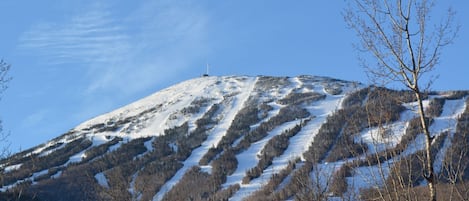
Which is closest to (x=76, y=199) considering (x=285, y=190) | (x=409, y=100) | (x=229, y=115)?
(x=285, y=190)

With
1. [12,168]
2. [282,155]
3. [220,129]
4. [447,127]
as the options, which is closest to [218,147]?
[282,155]

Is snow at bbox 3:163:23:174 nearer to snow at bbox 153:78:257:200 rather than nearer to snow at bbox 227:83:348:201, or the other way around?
snow at bbox 153:78:257:200

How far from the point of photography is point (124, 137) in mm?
68062

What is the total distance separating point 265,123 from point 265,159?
12173 mm

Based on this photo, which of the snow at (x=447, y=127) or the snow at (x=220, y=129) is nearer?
the snow at (x=447, y=127)

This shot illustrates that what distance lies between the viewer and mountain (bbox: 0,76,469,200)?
41188 millimetres

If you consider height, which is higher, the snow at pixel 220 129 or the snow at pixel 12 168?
the snow at pixel 220 129

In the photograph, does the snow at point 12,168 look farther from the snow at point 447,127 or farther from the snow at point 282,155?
the snow at point 447,127

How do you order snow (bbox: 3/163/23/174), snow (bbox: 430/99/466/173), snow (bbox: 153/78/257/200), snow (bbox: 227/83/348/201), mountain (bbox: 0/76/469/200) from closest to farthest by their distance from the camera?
snow (bbox: 430/99/466/173) → mountain (bbox: 0/76/469/200) → snow (bbox: 227/83/348/201) → snow (bbox: 153/78/257/200) → snow (bbox: 3/163/23/174)

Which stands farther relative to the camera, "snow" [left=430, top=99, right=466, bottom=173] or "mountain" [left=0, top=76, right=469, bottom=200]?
"mountain" [left=0, top=76, right=469, bottom=200]

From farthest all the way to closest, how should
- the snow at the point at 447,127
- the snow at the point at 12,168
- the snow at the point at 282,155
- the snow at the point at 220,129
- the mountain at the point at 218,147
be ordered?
the snow at the point at 12,168
the snow at the point at 220,129
the snow at the point at 282,155
the mountain at the point at 218,147
the snow at the point at 447,127

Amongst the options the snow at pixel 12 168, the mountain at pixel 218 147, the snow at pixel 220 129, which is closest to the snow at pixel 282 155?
the mountain at pixel 218 147

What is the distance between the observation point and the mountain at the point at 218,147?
4119 centimetres

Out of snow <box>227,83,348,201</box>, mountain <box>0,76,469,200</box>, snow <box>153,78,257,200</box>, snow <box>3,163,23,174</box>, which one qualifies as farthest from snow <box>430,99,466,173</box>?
snow <box>3,163,23,174</box>
